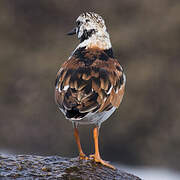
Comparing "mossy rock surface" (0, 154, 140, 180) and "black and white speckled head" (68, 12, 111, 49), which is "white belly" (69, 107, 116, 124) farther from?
"black and white speckled head" (68, 12, 111, 49)

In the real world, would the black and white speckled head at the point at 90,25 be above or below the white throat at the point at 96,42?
above

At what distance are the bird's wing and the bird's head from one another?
42 centimetres

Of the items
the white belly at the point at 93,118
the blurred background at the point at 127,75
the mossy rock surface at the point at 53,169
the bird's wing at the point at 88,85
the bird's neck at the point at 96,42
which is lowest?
the mossy rock surface at the point at 53,169

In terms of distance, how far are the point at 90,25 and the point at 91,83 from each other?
143 cm

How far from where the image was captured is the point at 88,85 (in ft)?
23.2

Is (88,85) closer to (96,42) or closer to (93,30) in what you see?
(96,42)

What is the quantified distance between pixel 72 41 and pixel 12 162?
51.9 ft

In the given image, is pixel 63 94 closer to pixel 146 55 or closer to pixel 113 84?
pixel 113 84

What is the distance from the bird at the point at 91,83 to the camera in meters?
6.88

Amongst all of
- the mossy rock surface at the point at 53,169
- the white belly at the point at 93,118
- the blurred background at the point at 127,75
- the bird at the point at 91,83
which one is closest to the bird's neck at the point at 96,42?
the bird at the point at 91,83

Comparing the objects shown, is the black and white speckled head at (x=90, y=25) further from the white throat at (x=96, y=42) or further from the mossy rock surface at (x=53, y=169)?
the mossy rock surface at (x=53, y=169)

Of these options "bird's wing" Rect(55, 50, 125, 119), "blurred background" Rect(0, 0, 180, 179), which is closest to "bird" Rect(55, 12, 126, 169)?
"bird's wing" Rect(55, 50, 125, 119)

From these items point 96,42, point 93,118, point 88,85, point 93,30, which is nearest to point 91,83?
point 88,85

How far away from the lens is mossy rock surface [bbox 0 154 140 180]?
606 centimetres
